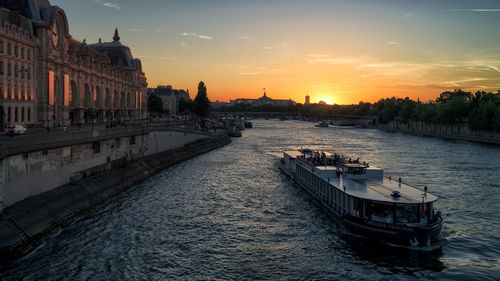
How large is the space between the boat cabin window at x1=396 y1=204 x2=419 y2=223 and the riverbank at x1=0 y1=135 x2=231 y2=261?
75.0ft

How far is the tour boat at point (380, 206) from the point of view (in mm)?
24484

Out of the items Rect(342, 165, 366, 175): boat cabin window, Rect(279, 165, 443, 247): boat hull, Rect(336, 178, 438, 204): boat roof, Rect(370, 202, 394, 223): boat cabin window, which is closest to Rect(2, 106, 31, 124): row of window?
Rect(336, 178, 438, 204): boat roof

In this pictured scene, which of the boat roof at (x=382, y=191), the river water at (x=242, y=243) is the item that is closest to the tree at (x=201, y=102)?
the river water at (x=242, y=243)

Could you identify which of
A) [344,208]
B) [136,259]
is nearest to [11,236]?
[136,259]

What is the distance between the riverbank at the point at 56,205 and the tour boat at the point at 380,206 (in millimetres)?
20278

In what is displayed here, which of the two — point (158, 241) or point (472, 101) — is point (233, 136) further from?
point (158, 241)

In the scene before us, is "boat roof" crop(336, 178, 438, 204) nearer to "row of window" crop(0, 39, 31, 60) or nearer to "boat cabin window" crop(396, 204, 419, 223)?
"boat cabin window" crop(396, 204, 419, 223)

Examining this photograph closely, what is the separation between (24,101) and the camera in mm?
46000

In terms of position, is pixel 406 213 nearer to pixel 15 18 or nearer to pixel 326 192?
pixel 326 192

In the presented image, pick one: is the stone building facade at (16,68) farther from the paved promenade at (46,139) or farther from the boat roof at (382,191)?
the boat roof at (382,191)

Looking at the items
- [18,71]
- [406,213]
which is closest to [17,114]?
[18,71]

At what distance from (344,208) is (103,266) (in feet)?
55.7

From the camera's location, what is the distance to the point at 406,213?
25562 mm

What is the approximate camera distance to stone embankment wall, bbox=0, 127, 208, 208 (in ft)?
83.8
